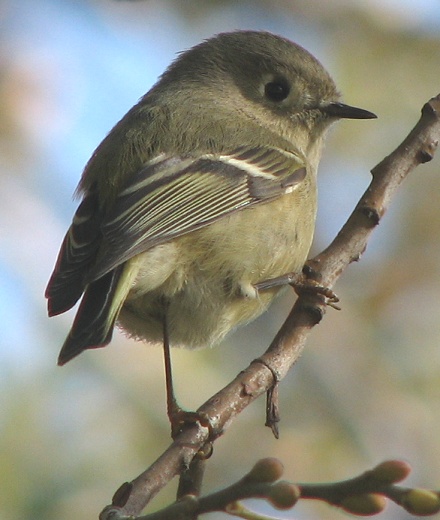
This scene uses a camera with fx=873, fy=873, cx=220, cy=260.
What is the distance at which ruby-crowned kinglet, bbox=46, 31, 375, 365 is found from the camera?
2.27 m

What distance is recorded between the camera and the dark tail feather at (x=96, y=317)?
1989 mm

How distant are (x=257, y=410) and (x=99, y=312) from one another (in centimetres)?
192

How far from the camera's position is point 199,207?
2.45 m

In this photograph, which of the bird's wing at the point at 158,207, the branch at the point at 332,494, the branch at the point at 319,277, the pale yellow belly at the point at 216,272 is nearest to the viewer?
the branch at the point at 332,494

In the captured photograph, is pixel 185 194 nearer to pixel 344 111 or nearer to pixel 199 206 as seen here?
pixel 199 206

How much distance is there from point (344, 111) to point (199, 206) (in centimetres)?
91

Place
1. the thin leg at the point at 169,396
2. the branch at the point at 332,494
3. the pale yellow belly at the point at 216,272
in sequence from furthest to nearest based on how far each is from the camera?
the thin leg at the point at 169,396 → the pale yellow belly at the point at 216,272 → the branch at the point at 332,494

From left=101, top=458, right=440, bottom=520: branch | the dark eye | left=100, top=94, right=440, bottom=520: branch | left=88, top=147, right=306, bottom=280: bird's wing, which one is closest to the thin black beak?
the dark eye

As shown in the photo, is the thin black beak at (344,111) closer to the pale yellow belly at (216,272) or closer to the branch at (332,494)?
the pale yellow belly at (216,272)

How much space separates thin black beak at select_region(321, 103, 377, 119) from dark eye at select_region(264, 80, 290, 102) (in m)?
0.16

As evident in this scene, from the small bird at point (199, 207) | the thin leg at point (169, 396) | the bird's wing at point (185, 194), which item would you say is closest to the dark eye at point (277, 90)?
the small bird at point (199, 207)

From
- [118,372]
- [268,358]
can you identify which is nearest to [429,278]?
[118,372]

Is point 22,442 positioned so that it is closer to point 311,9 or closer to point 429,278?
point 429,278

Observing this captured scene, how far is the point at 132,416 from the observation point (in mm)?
3652
